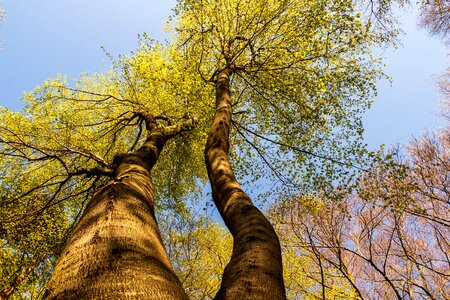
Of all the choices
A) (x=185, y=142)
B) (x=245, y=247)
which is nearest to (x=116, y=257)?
(x=245, y=247)

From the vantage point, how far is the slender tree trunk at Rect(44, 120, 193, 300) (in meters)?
1.47

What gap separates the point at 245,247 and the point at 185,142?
348 inches

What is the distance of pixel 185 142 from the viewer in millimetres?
10812

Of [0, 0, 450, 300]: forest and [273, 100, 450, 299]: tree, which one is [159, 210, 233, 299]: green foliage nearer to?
[0, 0, 450, 300]: forest

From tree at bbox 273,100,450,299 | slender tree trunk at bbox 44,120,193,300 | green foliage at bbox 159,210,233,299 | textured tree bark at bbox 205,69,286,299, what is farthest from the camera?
green foliage at bbox 159,210,233,299

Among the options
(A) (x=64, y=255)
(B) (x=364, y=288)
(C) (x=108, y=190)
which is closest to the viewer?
(A) (x=64, y=255)

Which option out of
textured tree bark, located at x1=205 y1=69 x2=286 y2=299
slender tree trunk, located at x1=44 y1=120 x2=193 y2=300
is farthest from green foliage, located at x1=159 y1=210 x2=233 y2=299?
slender tree trunk, located at x1=44 y1=120 x2=193 y2=300

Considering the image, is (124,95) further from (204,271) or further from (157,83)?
(204,271)

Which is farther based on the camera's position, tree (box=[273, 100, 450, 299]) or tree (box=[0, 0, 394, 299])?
tree (box=[273, 100, 450, 299])

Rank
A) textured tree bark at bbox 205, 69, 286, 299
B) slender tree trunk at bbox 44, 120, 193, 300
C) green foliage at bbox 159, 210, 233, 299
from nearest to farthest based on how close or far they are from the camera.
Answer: slender tree trunk at bbox 44, 120, 193, 300
textured tree bark at bbox 205, 69, 286, 299
green foliage at bbox 159, 210, 233, 299

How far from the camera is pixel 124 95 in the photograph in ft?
37.5

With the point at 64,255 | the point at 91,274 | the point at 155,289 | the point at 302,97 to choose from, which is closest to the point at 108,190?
the point at 64,255

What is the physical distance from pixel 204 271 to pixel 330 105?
743 cm

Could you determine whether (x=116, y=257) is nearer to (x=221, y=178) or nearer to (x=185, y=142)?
(x=221, y=178)
